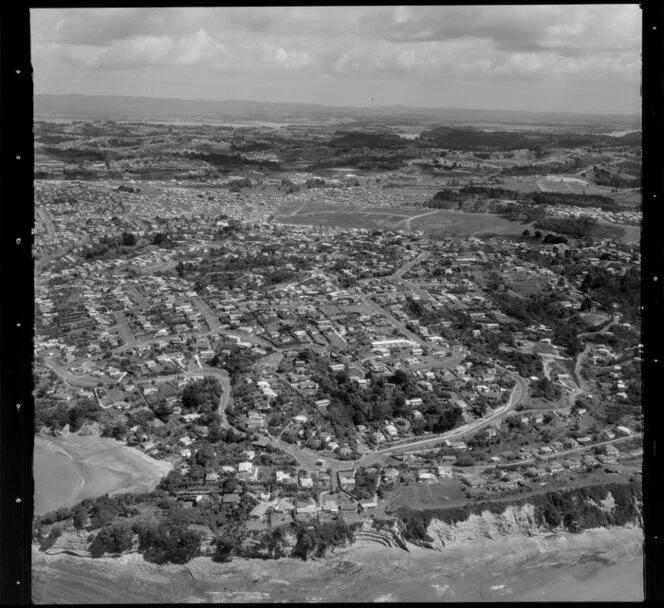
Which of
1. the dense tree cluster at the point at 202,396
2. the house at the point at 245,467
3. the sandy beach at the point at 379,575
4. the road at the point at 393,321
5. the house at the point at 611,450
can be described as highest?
the road at the point at 393,321

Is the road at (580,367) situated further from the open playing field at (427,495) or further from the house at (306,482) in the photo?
the house at (306,482)

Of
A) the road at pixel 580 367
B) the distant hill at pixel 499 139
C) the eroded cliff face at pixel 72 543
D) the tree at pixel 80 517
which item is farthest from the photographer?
the distant hill at pixel 499 139

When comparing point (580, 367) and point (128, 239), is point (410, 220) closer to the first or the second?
point (580, 367)

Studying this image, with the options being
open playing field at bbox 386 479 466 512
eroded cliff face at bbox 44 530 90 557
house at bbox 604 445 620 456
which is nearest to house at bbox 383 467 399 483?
open playing field at bbox 386 479 466 512

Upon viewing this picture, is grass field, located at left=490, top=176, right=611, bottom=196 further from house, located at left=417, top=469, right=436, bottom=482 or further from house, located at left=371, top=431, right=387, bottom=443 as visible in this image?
house, located at left=417, top=469, right=436, bottom=482

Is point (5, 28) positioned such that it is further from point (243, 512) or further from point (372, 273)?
point (372, 273)

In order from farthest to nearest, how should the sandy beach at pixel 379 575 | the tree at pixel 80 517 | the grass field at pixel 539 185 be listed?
the grass field at pixel 539 185 → the tree at pixel 80 517 → the sandy beach at pixel 379 575

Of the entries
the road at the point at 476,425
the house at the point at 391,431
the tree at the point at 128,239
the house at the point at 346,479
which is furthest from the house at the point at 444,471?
the tree at the point at 128,239
